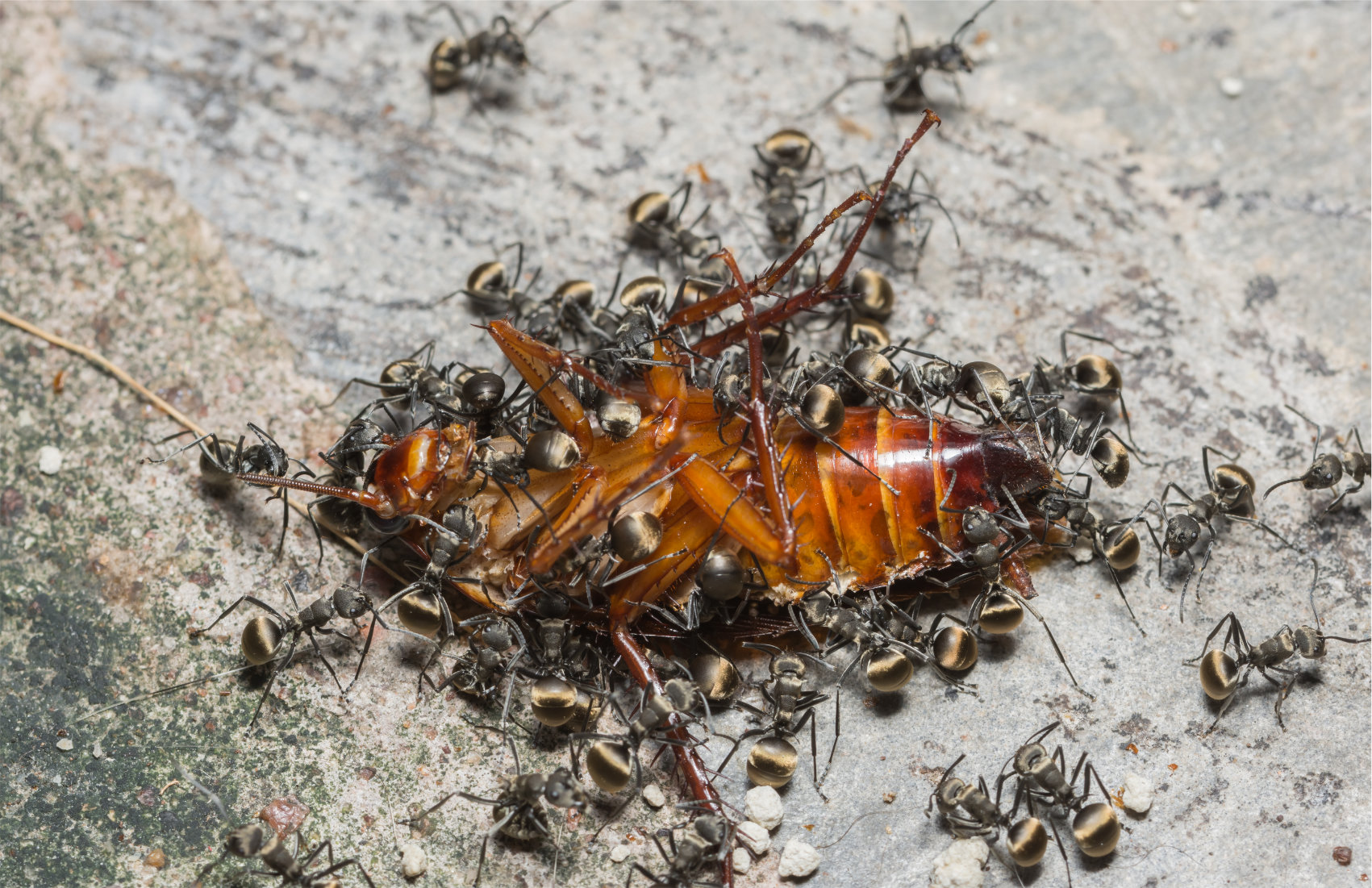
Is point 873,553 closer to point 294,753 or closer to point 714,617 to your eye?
point 714,617

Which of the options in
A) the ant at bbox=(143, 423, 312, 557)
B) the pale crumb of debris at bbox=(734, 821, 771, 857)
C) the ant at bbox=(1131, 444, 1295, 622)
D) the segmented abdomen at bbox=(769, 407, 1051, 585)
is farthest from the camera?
the ant at bbox=(143, 423, 312, 557)

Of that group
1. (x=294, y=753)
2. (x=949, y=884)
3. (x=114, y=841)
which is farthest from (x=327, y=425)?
(x=949, y=884)

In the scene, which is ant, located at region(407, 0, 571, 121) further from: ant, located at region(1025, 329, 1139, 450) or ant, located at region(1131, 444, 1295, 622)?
ant, located at region(1131, 444, 1295, 622)

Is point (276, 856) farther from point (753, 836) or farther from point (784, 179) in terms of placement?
point (784, 179)

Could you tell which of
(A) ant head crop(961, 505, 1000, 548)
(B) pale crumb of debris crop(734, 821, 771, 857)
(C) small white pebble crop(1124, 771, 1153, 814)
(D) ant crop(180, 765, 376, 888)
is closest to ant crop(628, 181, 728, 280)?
(A) ant head crop(961, 505, 1000, 548)

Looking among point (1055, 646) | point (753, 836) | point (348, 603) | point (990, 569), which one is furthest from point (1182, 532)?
point (348, 603)
